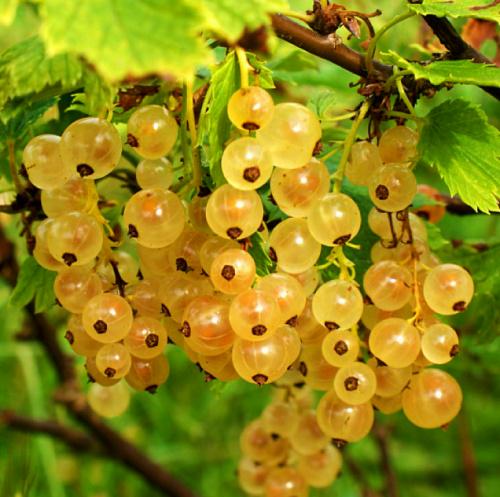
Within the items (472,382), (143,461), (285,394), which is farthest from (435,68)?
(472,382)

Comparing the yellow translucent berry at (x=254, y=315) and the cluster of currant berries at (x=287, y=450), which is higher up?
the yellow translucent berry at (x=254, y=315)

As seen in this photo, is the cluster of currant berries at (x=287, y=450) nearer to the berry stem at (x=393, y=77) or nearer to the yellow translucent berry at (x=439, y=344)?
the yellow translucent berry at (x=439, y=344)

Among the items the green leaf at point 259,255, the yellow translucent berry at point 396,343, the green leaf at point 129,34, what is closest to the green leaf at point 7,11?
the green leaf at point 129,34

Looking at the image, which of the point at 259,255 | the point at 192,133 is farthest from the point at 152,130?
the point at 259,255

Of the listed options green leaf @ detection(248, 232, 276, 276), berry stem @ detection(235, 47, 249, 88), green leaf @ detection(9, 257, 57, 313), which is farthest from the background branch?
berry stem @ detection(235, 47, 249, 88)

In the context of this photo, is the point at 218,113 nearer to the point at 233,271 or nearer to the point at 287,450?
the point at 233,271
